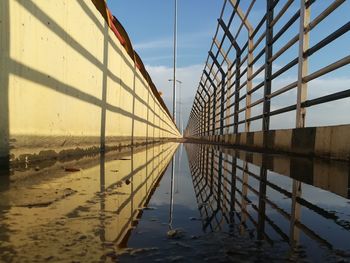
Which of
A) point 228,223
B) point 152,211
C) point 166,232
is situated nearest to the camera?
point 166,232

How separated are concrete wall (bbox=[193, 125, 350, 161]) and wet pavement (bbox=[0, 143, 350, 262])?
141 cm

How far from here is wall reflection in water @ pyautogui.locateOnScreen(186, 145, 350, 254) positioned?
184 cm

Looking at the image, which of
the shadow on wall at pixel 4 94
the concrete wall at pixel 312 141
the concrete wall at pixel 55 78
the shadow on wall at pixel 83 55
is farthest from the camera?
the concrete wall at pixel 312 141

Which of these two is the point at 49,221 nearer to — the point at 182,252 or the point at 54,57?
the point at 182,252

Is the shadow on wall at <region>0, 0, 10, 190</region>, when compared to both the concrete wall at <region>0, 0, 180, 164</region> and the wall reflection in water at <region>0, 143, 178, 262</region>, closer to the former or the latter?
the concrete wall at <region>0, 0, 180, 164</region>

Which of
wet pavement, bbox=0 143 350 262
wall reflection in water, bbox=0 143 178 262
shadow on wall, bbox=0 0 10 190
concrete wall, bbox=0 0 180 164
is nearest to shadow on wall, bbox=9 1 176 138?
concrete wall, bbox=0 0 180 164

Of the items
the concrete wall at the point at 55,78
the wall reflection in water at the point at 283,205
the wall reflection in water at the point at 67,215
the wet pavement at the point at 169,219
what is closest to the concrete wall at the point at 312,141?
the wall reflection in water at the point at 283,205

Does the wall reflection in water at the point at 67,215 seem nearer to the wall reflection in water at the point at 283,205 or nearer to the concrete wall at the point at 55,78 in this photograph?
the wall reflection in water at the point at 283,205

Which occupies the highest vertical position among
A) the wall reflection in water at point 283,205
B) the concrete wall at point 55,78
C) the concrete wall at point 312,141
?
the concrete wall at point 55,78

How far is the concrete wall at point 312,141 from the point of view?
5094 millimetres

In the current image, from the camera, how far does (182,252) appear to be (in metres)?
1.51

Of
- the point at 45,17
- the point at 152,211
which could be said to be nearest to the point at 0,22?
the point at 45,17

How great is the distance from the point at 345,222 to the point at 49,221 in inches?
52.7

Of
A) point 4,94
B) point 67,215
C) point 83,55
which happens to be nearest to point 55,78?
point 83,55
